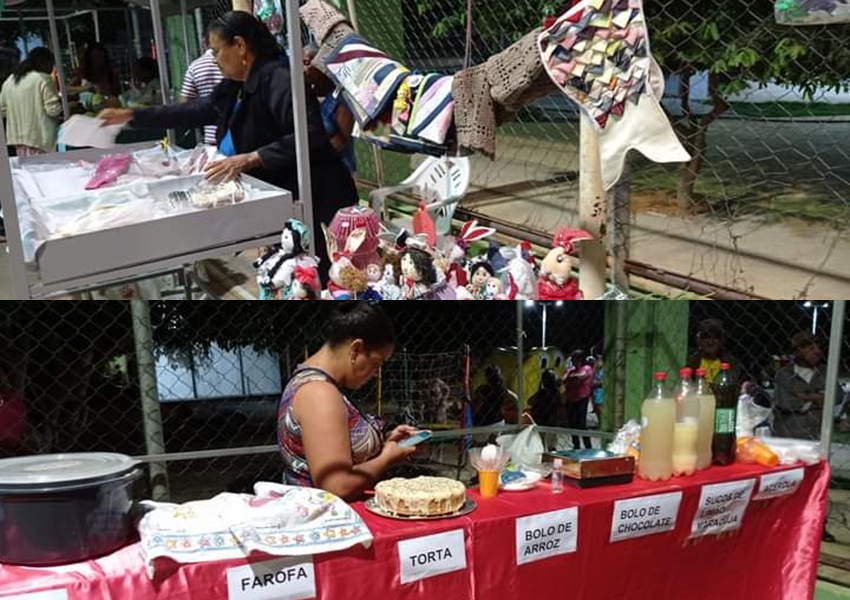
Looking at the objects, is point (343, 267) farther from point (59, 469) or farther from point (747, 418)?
point (747, 418)

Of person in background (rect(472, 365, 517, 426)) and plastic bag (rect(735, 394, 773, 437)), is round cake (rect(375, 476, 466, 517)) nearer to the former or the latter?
plastic bag (rect(735, 394, 773, 437))

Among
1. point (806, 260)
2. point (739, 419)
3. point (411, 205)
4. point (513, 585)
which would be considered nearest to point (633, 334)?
point (806, 260)

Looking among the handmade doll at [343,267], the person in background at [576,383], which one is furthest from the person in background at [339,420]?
the person in background at [576,383]

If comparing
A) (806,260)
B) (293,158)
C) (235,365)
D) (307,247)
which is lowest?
(235,365)

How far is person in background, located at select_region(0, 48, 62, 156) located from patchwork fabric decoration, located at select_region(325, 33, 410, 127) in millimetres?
1824

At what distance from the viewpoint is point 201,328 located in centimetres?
429

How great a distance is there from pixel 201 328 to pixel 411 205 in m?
2.08

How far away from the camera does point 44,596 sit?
138cm

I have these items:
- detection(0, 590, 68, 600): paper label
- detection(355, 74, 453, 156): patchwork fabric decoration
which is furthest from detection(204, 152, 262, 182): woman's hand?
detection(0, 590, 68, 600): paper label

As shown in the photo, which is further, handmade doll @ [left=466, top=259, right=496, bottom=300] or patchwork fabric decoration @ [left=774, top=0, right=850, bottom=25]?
handmade doll @ [left=466, top=259, right=496, bottom=300]

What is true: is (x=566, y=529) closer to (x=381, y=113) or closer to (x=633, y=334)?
(x=381, y=113)

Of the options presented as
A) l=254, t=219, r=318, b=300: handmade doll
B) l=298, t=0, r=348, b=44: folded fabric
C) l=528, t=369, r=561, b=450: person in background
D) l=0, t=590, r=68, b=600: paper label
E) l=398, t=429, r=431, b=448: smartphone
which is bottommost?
l=528, t=369, r=561, b=450: person in background

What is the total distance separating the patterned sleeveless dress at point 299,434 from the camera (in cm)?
173

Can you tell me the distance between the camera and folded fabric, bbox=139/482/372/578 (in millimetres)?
1488
